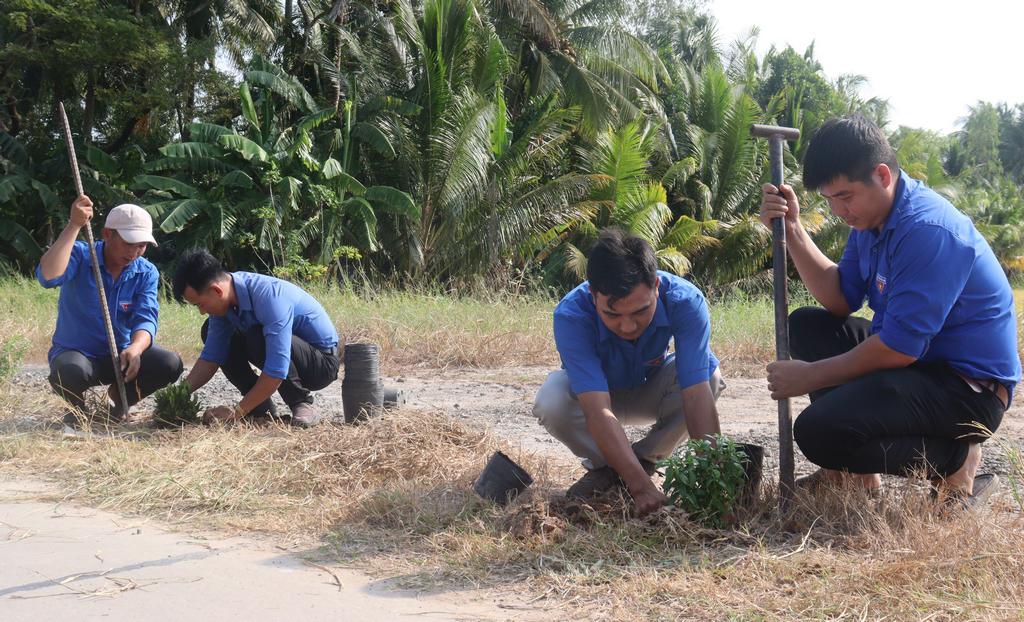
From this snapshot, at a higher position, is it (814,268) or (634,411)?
(814,268)

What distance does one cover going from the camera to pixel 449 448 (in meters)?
4.64

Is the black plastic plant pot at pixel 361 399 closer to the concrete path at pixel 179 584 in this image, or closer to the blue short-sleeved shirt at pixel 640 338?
the concrete path at pixel 179 584

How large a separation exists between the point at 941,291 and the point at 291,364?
3.71 m

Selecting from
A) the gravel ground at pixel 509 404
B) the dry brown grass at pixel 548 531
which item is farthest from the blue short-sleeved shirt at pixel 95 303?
the dry brown grass at pixel 548 531

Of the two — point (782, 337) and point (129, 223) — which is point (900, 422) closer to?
point (782, 337)

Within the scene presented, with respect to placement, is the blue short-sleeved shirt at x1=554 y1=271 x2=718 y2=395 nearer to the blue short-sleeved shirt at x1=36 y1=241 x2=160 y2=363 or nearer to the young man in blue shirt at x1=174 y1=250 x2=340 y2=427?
the young man in blue shirt at x1=174 y1=250 x2=340 y2=427

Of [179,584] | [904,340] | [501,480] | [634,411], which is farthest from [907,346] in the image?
[179,584]

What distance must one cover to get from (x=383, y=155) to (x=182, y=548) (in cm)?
1476

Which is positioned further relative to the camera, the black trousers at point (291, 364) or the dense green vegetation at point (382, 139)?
the dense green vegetation at point (382, 139)

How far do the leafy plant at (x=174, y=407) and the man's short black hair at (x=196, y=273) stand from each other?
0.69 meters

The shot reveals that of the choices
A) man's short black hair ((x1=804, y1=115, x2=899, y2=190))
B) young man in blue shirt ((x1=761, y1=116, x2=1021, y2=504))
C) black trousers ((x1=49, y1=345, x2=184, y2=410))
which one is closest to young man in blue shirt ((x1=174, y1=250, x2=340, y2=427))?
black trousers ((x1=49, y1=345, x2=184, y2=410))

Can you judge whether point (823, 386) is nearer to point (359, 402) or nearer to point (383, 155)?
point (359, 402)

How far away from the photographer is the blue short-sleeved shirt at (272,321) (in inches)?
201

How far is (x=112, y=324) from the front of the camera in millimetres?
5691
